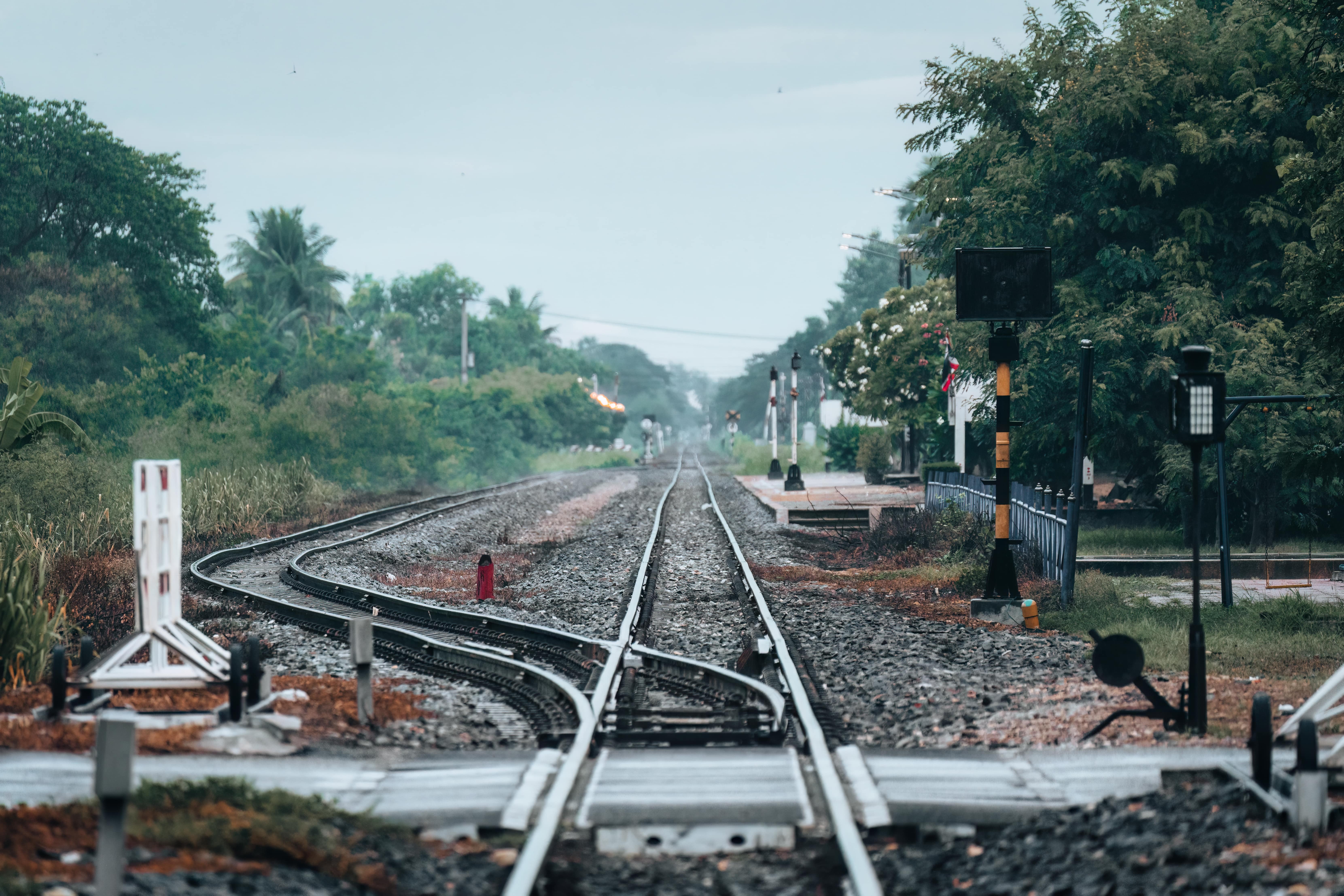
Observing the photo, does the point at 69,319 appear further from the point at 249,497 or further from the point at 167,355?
the point at 249,497

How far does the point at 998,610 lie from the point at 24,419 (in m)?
14.8

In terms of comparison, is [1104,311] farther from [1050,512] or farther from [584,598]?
[584,598]

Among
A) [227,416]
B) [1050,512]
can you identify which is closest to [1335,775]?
[1050,512]

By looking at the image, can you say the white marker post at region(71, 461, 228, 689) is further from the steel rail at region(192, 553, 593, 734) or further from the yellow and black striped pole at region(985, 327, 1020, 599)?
the yellow and black striped pole at region(985, 327, 1020, 599)

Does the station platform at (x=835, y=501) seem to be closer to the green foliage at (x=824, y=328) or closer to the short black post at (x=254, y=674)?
the short black post at (x=254, y=674)

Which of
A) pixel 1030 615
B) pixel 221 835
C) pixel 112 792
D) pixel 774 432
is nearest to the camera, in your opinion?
pixel 112 792

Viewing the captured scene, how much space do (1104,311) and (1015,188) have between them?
2602mm

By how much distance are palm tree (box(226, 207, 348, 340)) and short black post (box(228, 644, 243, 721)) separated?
6639 cm

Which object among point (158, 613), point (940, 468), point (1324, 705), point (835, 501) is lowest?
point (835, 501)

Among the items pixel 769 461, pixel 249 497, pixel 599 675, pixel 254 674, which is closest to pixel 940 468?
pixel 249 497

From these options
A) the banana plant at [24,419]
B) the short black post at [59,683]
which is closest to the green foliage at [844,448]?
the banana plant at [24,419]

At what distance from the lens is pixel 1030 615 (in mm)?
11969

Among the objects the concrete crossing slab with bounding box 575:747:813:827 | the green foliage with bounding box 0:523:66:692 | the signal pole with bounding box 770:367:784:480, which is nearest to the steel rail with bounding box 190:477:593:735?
the concrete crossing slab with bounding box 575:747:813:827

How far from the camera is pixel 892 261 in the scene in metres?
114
